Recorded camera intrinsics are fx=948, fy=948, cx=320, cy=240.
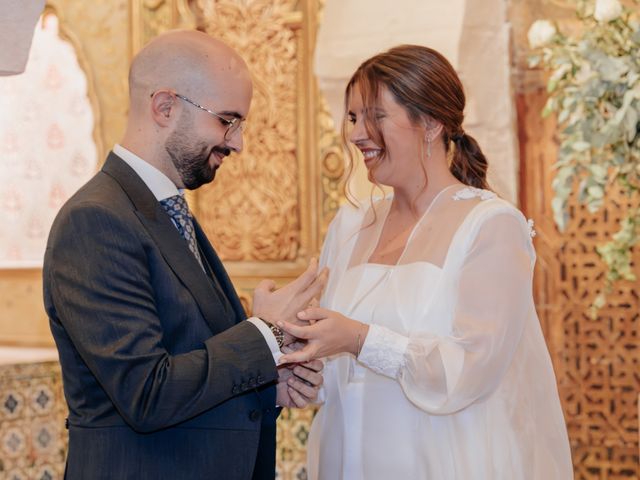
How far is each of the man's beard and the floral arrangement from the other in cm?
132

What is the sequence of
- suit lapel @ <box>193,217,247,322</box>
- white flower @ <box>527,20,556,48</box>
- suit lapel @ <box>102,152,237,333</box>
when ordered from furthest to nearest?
white flower @ <box>527,20,556,48</box> < suit lapel @ <box>193,217,247,322</box> < suit lapel @ <box>102,152,237,333</box>

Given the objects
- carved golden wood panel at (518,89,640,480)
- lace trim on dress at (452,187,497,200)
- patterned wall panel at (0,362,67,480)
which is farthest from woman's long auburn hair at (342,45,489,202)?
patterned wall panel at (0,362,67,480)

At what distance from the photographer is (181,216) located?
2297 mm

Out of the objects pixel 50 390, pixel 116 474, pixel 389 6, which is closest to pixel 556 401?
pixel 116 474

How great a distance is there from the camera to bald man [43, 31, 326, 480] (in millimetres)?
1979

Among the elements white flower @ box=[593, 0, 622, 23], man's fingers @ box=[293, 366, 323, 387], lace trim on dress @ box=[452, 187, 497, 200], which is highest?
white flower @ box=[593, 0, 622, 23]

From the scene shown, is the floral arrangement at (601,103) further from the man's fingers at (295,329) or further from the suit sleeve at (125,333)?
the suit sleeve at (125,333)

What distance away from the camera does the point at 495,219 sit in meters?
2.54

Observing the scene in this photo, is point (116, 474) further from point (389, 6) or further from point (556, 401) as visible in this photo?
point (389, 6)

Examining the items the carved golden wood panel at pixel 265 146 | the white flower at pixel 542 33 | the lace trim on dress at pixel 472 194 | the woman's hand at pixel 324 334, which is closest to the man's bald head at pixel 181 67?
the woman's hand at pixel 324 334

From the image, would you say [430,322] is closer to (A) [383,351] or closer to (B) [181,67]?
(A) [383,351]

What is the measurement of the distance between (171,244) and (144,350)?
0.31 m

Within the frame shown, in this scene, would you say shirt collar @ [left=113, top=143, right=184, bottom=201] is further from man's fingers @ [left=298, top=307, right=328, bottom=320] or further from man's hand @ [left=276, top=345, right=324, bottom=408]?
man's hand @ [left=276, top=345, right=324, bottom=408]

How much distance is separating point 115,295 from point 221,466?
0.49 metres
